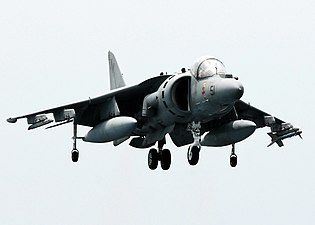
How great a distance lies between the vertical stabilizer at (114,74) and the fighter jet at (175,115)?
1449mm

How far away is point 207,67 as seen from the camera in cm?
3500

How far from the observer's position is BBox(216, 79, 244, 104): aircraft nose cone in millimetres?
33375

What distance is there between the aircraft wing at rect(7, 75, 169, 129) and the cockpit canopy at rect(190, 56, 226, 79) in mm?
1835

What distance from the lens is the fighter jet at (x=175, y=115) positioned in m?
34.7

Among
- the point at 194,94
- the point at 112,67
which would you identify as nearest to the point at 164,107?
the point at 194,94

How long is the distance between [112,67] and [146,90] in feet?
16.6

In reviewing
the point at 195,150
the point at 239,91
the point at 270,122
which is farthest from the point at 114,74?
the point at 239,91

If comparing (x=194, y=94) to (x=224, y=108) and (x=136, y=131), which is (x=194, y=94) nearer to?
(x=224, y=108)

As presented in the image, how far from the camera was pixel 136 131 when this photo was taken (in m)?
37.9

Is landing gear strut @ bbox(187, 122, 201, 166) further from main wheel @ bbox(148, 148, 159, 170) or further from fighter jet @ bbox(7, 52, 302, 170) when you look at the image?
main wheel @ bbox(148, 148, 159, 170)

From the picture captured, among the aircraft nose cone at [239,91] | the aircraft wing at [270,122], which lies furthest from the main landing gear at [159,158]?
the aircraft nose cone at [239,91]

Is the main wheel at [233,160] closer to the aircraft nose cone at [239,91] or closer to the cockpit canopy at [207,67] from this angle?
the cockpit canopy at [207,67]

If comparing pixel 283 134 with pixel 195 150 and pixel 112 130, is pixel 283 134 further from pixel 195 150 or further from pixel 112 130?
pixel 112 130

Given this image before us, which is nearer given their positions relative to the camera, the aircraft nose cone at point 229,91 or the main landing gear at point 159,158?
the aircraft nose cone at point 229,91
